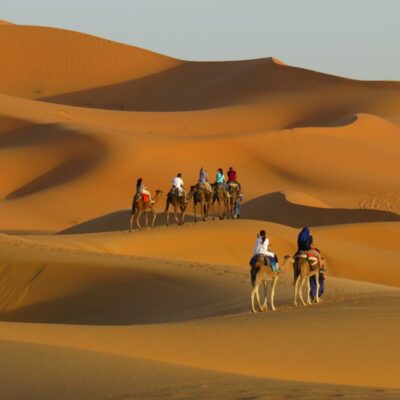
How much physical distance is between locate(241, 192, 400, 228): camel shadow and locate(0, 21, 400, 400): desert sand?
0.10m

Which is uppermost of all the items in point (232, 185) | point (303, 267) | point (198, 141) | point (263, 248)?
point (198, 141)

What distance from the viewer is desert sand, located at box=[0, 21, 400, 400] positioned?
1261cm

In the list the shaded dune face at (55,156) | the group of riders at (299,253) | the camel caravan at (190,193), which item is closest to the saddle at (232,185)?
the camel caravan at (190,193)

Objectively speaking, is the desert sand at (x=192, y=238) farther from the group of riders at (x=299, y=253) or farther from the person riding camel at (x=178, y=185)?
the person riding camel at (x=178, y=185)

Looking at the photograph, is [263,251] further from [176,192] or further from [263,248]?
[176,192]

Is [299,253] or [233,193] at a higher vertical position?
[233,193]

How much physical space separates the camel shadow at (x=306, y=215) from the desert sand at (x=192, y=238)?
97 millimetres

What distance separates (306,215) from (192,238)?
11153 millimetres

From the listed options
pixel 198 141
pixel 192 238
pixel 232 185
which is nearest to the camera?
pixel 232 185

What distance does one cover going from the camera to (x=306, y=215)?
142ft

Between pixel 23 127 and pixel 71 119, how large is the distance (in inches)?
228

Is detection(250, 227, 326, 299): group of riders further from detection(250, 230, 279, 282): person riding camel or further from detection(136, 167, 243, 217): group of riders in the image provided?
detection(136, 167, 243, 217): group of riders

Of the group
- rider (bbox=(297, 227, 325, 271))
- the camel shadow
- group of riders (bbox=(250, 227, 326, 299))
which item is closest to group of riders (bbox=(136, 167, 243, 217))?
group of riders (bbox=(250, 227, 326, 299))

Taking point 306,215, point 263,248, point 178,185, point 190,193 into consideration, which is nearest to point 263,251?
point 263,248
